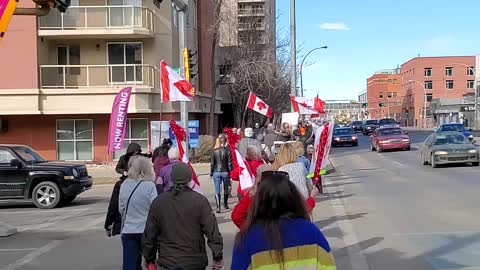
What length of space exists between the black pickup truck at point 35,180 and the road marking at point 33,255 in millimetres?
5282

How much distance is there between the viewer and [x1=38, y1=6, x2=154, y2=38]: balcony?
30.2m

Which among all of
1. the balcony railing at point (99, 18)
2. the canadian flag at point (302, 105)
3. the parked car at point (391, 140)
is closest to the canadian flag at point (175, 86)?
the canadian flag at point (302, 105)

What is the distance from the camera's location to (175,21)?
3328cm

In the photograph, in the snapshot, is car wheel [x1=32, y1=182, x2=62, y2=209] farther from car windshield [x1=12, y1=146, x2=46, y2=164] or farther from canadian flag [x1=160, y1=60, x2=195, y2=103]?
canadian flag [x1=160, y1=60, x2=195, y2=103]

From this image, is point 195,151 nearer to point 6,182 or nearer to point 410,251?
point 6,182

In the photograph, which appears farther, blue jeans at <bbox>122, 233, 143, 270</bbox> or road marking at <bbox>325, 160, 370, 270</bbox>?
road marking at <bbox>325, 160, 370, 270</bbox>

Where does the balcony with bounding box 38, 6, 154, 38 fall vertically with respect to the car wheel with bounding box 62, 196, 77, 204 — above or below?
above

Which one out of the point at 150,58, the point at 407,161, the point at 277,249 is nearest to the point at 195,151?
the point at 150,58

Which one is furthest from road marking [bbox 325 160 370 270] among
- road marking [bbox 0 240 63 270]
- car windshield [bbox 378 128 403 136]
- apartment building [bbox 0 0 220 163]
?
car windshield [bbox 378 128 403 136]

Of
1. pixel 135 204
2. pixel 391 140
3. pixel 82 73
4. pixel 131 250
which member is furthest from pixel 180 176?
pixel 391 140

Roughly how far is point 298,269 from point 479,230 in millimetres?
8158

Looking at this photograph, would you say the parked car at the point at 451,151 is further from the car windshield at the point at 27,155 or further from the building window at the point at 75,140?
the building window at the point at 75,140

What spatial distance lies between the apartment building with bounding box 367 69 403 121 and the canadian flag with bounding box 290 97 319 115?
Result: 425 feet

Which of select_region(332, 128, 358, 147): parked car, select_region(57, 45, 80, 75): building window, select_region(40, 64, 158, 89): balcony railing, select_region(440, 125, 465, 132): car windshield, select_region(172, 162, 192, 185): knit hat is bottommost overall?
select_region(332, 128, 358, 147): parked car
